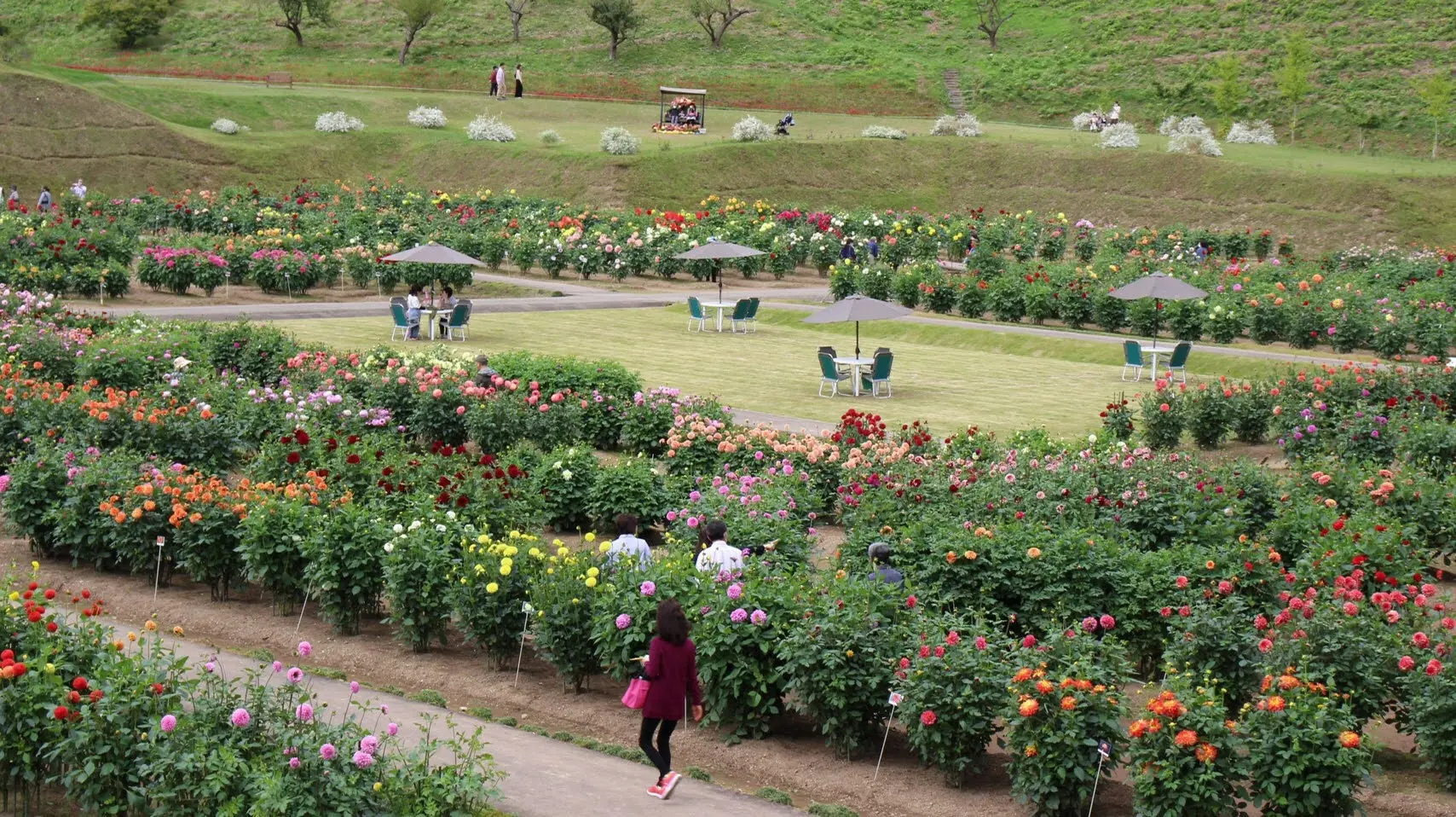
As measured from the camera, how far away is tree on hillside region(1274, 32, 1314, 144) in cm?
5631

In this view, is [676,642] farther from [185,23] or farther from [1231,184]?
[185,23]

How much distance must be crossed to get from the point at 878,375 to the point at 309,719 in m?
15.3

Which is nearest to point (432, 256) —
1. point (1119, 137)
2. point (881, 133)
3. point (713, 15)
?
point (881, 133)

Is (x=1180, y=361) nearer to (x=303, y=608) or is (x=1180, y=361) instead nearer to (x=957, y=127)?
(x=303, y=608)

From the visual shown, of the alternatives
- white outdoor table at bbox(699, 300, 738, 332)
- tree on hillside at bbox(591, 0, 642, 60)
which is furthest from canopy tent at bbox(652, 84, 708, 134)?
white outdoor table at bbox(699, 300, 738, 332)

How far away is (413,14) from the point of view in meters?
65.5

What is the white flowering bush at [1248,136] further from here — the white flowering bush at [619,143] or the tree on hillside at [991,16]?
the white flowering bush at [619,143]

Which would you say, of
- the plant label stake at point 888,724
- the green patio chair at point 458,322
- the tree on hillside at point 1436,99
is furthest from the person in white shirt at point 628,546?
the tree on hillside at point 1436,99

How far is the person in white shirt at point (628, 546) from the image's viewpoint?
10.8m

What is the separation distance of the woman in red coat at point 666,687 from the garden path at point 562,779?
19 centimetres

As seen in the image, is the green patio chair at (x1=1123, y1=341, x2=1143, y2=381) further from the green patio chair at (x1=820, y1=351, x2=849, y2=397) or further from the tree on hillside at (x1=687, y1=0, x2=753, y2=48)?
the tree on hillside at (x1=687, y1=0, x2=753, y2=48)

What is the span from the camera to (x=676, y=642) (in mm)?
8883

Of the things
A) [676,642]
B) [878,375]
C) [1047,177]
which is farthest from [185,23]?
[676,642]

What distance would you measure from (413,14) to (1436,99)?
40593mm
